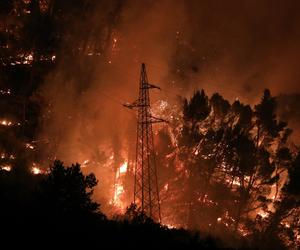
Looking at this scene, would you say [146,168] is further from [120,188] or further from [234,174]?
[234,174]

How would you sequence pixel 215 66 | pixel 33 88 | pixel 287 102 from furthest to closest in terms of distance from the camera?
pixel 215 66, pixel 287 102, pixel 33 88

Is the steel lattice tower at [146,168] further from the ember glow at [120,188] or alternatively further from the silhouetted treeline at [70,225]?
the silhouetted treeline at [70,225]

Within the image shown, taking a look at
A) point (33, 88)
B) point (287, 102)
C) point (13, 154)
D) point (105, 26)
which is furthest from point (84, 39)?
point (287, 102)

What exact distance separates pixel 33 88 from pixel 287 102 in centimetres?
3276

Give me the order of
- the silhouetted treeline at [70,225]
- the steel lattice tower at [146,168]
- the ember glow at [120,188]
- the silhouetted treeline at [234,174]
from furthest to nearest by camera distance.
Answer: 1. the ember glow at [120,188]
2. the silhouetted treeline at [234,174]
3. the steel lattice tower at [146,168]
4. the silhouetted treeline at [70,225]

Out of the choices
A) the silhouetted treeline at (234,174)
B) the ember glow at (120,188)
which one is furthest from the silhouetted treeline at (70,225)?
the ember glow at (120,188)

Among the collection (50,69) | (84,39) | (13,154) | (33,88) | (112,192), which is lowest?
(112,192)

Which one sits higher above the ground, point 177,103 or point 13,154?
point 177,103

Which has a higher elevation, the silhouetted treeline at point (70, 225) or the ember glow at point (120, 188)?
the ember glow at point (120, 188)

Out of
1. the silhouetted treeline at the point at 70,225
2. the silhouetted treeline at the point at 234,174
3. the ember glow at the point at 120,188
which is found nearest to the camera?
the silhouetted treeline at the point at 70,225

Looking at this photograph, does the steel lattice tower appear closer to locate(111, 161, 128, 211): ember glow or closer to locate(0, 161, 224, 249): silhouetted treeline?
locate(111, 161, 128, 211): ember glow

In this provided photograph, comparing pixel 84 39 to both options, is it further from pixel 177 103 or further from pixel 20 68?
pixel 177 103

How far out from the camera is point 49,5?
47.8 meters

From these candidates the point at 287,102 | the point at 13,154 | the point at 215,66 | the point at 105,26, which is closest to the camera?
the point at 13,154
